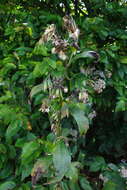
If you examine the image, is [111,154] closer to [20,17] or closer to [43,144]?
[43,144]

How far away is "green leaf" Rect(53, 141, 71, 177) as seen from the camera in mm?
1018

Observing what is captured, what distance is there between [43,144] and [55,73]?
0.34 m

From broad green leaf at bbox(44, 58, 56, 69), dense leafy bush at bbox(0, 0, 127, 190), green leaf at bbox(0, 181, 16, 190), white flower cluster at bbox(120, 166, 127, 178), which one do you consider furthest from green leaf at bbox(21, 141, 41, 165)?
white flower cluster at bbox(120, 166, 127, 178)

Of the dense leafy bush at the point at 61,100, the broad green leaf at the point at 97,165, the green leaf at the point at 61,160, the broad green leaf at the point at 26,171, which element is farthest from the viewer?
the broad green leaf at the point at 97,165

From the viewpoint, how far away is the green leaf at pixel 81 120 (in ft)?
3.38

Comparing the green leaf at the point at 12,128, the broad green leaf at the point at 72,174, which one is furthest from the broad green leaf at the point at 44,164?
the green leaf at the point at 12,128

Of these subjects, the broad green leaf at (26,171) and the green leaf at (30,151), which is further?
the broad green leaf at (26,171)

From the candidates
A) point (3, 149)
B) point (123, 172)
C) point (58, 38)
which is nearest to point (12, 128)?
point (3, 149)

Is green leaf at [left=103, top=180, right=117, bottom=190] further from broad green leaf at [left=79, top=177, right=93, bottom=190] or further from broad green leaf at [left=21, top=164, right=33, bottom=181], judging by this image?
broad green leaf at [left=21, top=164, right=33, bottom=181]

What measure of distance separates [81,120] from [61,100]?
14 centimetres

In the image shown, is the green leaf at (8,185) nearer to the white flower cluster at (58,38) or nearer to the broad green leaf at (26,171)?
the broad green leaf at (26,171)

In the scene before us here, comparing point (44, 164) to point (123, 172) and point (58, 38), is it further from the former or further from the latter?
point (123, 172)

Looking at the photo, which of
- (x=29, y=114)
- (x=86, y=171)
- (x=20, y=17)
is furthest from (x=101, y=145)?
(x=20, y=17)

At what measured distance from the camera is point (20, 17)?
178cm
